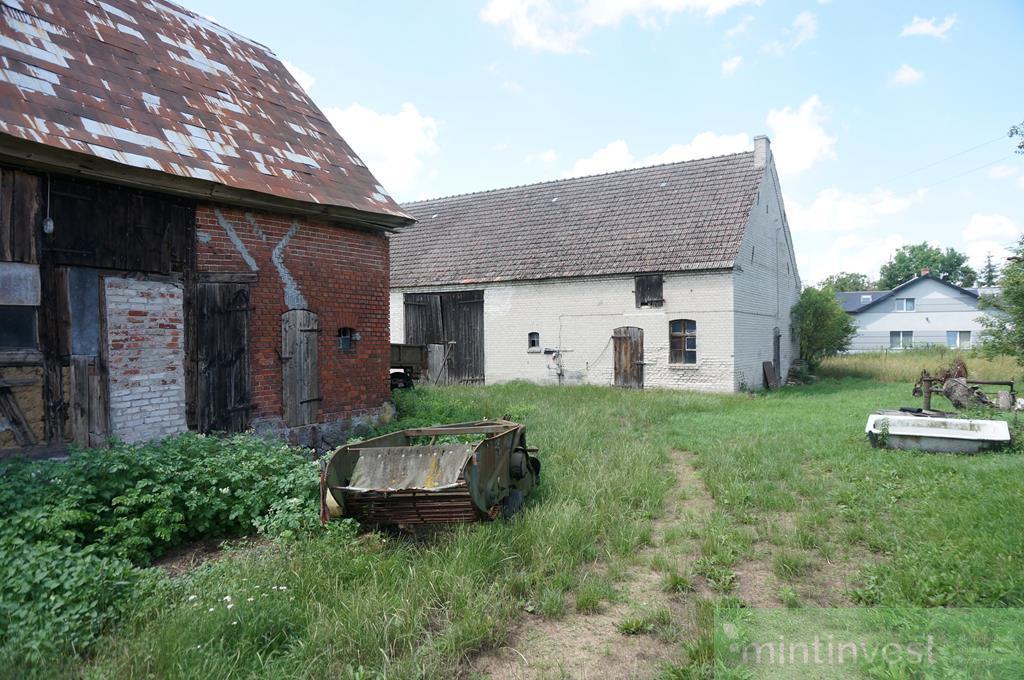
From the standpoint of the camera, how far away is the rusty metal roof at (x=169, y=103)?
700 centimetres

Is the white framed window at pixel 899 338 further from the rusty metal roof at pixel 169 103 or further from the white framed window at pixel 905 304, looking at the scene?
the rusty metal roof at pixel 169 103

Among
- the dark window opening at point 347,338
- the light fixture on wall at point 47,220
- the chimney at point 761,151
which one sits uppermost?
the chimney at point 761,151

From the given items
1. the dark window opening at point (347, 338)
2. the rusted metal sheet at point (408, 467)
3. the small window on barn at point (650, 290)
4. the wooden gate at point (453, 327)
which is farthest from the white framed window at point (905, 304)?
the rusted metal sheet at point (408, 467)

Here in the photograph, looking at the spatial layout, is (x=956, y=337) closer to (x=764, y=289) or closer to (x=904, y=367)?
(x=904, y=367)

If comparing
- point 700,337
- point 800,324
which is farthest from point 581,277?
point 800,324

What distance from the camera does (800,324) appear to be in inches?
882

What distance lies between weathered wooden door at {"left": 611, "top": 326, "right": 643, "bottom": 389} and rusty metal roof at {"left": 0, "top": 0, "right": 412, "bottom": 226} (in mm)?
9302

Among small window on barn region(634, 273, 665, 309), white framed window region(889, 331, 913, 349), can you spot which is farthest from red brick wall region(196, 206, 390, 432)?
white framed window region(889, 331, 913, 349)

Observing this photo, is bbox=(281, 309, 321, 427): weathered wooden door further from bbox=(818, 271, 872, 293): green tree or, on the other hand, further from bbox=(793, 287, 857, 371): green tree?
bbox=(818, 271, 872, 293): green tree

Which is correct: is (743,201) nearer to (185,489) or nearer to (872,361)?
(872,361)

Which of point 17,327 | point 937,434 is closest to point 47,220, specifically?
point 17,327

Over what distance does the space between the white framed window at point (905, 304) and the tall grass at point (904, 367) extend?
17707mm

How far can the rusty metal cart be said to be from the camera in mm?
5035

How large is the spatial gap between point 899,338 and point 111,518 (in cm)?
4936
